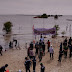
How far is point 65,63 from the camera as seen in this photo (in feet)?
34.1

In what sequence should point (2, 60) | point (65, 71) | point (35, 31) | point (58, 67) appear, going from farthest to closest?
point (35, 31)
point (2, 60)
point (58, 67)
point (65, 71)

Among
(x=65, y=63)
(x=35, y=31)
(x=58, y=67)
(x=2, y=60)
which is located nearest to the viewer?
(x=58, y=67)

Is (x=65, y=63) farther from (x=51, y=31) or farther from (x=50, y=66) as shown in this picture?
(x=51, y=31)

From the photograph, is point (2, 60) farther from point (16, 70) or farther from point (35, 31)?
point (35, 31)

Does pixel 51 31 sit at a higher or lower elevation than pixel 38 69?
higher

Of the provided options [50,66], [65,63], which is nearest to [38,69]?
[50,66]

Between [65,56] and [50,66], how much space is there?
7.88 feet

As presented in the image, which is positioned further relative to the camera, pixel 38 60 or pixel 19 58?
pixel 19 58

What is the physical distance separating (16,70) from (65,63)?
13.8 feet

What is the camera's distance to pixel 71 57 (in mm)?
11523

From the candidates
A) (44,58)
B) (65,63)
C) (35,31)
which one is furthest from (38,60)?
(35,31)

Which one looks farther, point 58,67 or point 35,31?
point 35,31

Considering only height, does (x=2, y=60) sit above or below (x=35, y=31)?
below

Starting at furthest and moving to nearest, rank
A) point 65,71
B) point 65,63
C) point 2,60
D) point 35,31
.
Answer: point 35,31 → point 2,60 → point 65,63 → point 65,71
